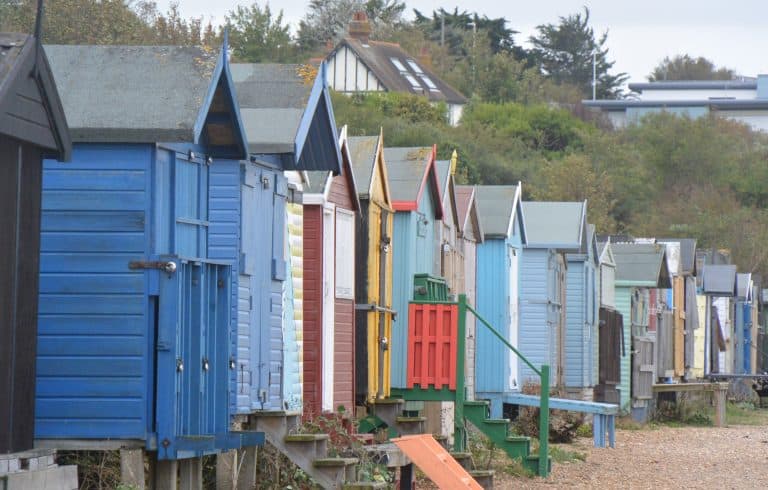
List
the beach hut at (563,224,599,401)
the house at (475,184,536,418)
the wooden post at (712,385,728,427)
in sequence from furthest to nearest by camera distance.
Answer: the wooden post at (712,385,728,427) → the beach hut at (563,224,599,401) → the house at (475,184,536,418)

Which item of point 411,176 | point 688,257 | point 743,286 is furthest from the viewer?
point 743,286

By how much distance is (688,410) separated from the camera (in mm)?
43750

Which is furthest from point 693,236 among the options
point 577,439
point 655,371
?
point 577,439

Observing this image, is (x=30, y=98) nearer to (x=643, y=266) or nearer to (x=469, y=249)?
(x=469, y=249)

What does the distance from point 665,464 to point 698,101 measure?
9790 centimetres

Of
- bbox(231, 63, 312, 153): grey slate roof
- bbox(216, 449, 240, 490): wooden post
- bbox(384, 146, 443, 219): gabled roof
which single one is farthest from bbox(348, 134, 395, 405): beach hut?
bbox(216, 449, 240, 490): wooden post

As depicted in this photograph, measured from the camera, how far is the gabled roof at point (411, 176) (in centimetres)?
2338

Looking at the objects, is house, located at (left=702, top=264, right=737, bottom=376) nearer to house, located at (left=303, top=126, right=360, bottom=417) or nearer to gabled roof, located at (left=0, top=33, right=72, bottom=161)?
house, located at (left=303, top=126, right=360, bottom=417)

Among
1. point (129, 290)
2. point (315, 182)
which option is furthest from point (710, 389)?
point (129, 290)

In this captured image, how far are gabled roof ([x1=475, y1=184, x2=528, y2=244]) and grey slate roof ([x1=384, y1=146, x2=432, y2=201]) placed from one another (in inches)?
210

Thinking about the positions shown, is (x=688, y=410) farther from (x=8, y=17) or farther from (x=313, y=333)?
(x=313, y=333)

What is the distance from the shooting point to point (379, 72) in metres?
84.9

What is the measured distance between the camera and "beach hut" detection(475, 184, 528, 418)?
29.0m

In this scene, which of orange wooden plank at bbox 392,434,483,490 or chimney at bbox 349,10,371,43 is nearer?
orange wooden plank at bbox 392,434,483,490
